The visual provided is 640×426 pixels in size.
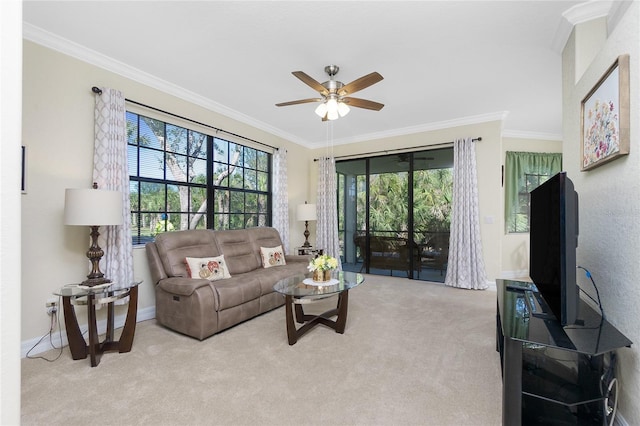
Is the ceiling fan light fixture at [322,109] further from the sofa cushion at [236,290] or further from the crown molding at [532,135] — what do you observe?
the crown molding at [532,135]

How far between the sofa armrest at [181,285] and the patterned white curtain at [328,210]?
3.08m

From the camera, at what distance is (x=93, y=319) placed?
2.26 meters

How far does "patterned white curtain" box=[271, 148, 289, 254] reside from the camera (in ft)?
16.4

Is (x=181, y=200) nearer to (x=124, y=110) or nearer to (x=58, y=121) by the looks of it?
(x=124, y=110)

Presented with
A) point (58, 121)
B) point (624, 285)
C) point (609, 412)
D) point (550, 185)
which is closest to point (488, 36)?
point (550, 185)

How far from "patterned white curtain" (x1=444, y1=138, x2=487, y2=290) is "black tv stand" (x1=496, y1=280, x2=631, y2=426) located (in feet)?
8.52

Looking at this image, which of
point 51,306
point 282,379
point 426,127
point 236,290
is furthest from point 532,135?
point 51,306

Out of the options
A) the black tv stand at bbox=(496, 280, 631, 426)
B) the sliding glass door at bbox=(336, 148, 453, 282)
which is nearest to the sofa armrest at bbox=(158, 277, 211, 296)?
the black tv stand at bbox=(496, 280, 631, 426)

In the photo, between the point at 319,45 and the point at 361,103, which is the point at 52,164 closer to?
the point at 319,45

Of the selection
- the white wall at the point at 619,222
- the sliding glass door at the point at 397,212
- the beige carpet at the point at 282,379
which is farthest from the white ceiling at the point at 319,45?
the beige carpet at the point at 282,379

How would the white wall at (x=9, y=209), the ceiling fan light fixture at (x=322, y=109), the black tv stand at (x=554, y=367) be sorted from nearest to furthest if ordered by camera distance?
the white wall at (x=9, y=209), the black tv stand at (x=554, y=367), the ceiling fan light fixture at (x=322, y=109)

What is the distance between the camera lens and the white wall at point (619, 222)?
4.71 feet

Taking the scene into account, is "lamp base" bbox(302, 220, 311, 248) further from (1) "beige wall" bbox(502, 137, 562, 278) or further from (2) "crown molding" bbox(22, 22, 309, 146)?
(1) "beige wall" bbox(502, 137, 562, 278)

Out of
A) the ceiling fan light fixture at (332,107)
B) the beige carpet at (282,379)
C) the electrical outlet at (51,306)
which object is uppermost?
the ceiling fan light fixture at (332,107)
